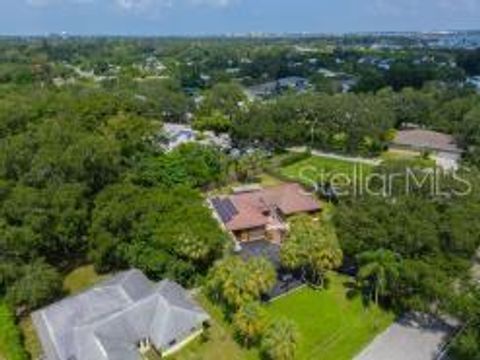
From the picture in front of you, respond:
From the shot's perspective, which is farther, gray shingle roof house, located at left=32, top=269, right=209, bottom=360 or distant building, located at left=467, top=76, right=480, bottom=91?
distant building, located at left=467, top=76, right=480, bottom=91

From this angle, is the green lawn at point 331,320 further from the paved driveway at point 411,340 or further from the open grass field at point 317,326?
the paved driveway at point 411,340

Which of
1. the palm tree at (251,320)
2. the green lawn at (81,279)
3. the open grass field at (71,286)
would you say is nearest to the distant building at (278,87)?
the green lawn at (81,279)

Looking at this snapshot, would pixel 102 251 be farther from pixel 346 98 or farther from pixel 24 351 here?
pixel 346 98

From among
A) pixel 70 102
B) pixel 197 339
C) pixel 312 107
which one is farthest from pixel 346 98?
pixel 197 339

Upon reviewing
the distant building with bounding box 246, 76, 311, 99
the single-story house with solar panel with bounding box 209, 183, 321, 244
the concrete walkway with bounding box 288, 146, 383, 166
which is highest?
the single-story house with solar panel with bounding box 209, 183, 321, 244

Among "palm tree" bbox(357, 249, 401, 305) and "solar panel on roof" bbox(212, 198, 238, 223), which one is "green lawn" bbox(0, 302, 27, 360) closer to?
"solar panel on roof" bbox(212, 198, 238, 223)

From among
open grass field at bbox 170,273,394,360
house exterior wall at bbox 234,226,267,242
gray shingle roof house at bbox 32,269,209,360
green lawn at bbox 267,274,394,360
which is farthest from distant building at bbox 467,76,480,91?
gray shingle roof house at bbox 32,269,209,360
